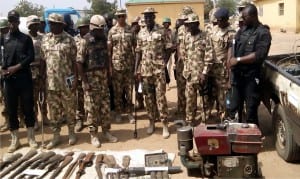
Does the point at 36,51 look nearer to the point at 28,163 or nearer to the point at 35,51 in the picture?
the point at 35,51

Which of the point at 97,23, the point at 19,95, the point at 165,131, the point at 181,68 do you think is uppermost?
the point at 97,23

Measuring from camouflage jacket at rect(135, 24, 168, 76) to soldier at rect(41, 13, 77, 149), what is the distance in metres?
1.18

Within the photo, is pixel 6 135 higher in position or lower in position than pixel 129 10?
lower

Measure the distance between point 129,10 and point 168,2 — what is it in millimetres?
2984

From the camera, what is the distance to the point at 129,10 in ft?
97.9

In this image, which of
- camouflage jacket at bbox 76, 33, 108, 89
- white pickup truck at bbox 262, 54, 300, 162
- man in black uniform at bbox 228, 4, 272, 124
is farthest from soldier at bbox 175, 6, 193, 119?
white pickup truck at bbox 262, 54, 300, 162

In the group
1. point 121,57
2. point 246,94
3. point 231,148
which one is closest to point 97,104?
point 121,57

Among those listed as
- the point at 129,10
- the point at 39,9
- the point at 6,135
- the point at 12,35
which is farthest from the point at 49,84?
the point at 39,9

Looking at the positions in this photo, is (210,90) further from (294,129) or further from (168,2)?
(168,2)

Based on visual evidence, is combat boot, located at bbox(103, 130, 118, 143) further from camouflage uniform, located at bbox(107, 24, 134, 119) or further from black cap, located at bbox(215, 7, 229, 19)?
black cap, located at bbox(215, 7, 229, 19)

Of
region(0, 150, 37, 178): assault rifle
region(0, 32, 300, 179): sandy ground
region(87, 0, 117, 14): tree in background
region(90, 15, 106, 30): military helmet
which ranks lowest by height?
region(0, 32, 300, 179): sandy ground

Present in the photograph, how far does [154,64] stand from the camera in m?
6.70

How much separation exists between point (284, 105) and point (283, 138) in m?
0.53

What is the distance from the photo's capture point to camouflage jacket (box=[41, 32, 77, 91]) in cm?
628
